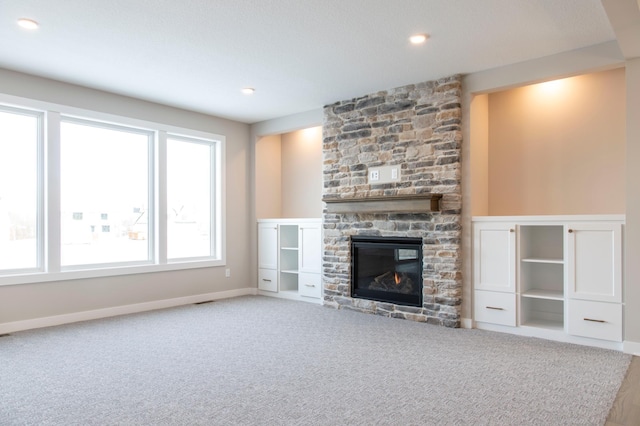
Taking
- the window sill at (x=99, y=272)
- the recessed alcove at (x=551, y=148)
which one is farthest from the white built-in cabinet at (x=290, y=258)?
the recessed alcove at (x=551, y=148)

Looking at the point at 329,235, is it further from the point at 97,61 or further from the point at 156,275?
the point at 97,61

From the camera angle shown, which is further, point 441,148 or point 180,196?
point 180,196

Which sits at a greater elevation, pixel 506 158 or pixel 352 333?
pixel 506 158

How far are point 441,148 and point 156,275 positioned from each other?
12.3ft

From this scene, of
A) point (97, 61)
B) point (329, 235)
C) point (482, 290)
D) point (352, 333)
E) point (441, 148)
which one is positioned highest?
point (97, 61)

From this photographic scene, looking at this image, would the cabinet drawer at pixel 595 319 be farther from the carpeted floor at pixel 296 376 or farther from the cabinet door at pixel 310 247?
the cabinet door at pixel 310 247

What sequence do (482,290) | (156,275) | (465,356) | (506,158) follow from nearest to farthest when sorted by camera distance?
(465,356) < (482,290) < (506,158) < (156,275)

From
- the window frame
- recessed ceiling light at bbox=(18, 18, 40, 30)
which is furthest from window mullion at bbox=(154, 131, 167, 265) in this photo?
recessed ceiling light at bbox=(18, 18, 40, 30)

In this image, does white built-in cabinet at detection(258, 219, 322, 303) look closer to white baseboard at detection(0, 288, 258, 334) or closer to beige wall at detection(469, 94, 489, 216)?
white baseboard at detection(0, 288, 258, 334)

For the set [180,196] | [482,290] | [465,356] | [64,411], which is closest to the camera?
[64,411]

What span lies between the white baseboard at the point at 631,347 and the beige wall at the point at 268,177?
4724 millimetres

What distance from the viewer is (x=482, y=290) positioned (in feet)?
14.6

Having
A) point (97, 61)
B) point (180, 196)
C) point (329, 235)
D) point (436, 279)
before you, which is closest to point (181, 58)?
point (97, 61)

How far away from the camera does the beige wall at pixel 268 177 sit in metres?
6.73
